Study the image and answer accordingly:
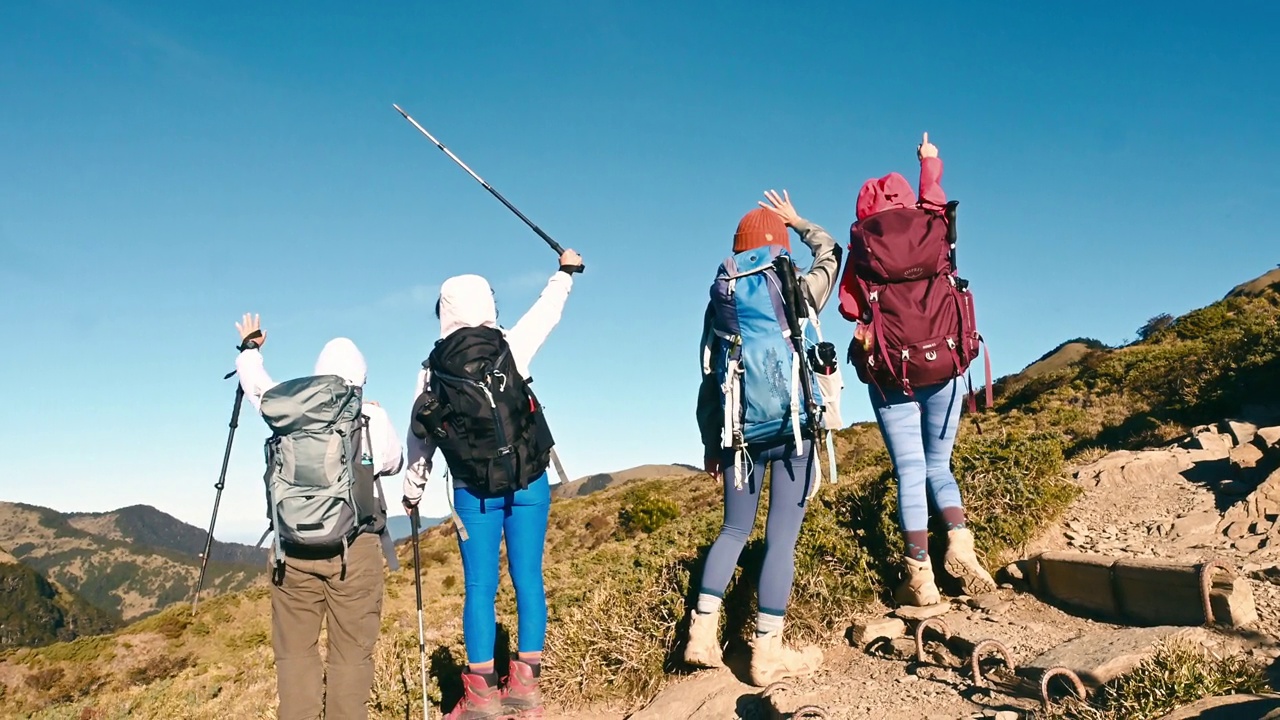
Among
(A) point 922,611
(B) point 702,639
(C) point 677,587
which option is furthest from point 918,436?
(C) point 677,587

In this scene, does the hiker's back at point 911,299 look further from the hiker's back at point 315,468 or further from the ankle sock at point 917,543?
the hiker's back at point 315,468

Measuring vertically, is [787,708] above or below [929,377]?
below

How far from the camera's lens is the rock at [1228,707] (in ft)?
8.16

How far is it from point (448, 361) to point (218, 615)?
1817 centimetres

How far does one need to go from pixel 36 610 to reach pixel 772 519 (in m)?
107

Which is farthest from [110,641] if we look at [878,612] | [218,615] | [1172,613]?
[1172,613]

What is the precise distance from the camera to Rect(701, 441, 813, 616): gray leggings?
412 centimetres

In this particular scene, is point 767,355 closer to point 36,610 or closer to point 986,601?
point 986,601

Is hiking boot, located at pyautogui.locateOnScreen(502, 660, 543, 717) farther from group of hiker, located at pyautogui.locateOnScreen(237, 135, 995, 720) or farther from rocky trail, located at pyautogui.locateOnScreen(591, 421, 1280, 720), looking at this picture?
rocky trail, located at pyautogui.locateOnScreen(591, 421, 1280, 720)

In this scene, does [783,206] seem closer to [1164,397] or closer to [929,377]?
[929,377]

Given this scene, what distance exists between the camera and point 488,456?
13.5 ft

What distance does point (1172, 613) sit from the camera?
3.83 metres

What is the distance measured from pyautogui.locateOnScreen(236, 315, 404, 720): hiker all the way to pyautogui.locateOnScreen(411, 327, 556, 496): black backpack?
0.41 metres

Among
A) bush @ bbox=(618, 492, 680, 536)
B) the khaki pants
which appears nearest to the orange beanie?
the khaki pants
